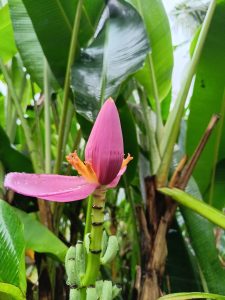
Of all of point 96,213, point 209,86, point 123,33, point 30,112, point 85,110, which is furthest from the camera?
point 30,112

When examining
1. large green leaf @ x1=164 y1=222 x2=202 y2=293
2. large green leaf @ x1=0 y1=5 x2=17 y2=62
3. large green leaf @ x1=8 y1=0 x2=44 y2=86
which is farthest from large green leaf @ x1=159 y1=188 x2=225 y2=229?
large green leaf @ x1=0 y1=5 x2=17 y2=62

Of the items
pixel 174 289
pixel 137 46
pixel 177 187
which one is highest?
pixel 137 46

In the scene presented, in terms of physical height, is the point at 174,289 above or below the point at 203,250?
below

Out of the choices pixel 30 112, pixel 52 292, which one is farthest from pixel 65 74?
pixel 52 292

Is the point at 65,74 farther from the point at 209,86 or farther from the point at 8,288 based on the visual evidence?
the point at 8,288

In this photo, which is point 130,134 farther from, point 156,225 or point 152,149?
point 156,225

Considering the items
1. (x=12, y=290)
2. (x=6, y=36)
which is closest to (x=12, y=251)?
(x=12, y=290)
